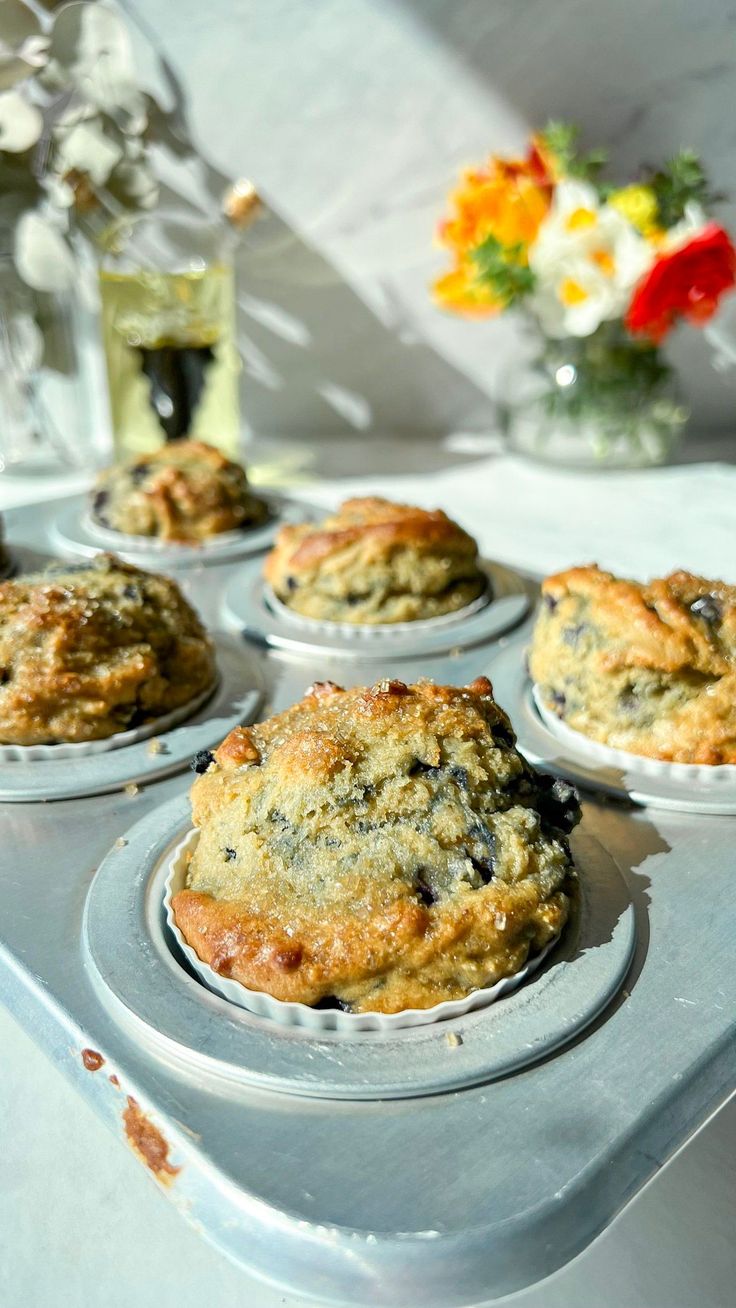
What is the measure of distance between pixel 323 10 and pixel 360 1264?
7.70ft

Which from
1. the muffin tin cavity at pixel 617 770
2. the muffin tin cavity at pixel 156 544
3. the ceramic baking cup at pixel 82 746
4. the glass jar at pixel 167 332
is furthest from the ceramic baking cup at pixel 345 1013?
the glass jar at pixel 167 332

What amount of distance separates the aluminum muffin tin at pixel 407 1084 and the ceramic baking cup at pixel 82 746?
200 millimetres

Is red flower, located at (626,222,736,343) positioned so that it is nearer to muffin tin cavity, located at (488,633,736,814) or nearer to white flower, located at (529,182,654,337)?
white flower, located at (529,182,654,337)

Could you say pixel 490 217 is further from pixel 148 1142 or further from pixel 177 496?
pixel 148 1142

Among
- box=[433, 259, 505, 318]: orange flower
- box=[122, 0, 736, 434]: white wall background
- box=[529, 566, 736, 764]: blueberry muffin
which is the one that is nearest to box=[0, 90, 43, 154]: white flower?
box=[122, 0, 736, 434]: white wall background

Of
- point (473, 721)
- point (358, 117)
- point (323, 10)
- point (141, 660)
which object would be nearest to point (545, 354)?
point (358, 117)

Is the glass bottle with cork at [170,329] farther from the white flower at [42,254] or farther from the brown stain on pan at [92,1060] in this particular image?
the brown stain on pan at [92,1060]

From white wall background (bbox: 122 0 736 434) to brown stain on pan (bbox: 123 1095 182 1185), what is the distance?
6.19 feet

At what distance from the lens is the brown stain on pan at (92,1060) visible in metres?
0.79

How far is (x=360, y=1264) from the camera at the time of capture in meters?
0.64

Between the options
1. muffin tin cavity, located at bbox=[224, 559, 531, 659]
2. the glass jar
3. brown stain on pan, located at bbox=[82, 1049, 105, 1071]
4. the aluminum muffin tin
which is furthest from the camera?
the glass jar

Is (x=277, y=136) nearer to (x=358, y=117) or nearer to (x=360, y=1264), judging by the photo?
(x=358, y=117)

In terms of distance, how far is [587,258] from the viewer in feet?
6.79

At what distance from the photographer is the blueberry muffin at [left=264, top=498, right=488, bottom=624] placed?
1461 mm
